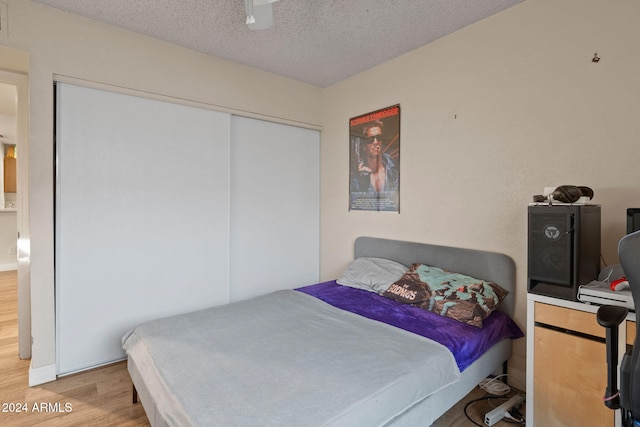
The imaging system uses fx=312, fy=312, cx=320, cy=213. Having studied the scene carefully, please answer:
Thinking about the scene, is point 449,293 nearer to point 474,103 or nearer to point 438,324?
point 438,324

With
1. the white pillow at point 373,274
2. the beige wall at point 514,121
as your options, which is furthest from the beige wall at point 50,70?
→ the white pillow at point 373,274

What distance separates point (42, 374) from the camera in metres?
2.22

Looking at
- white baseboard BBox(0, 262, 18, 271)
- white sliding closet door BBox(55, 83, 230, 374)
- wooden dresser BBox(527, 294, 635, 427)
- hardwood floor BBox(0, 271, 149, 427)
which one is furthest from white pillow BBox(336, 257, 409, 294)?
white baseboard BBox(0, 262, 18, 271)

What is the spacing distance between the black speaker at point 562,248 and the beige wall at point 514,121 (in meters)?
0.32

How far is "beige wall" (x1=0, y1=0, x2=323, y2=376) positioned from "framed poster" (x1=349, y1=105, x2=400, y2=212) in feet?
5.48

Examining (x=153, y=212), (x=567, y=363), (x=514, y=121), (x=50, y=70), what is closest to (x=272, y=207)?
(x=153, y=212)

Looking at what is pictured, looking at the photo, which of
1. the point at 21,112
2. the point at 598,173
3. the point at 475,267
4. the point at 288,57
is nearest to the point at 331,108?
the point at 288,57

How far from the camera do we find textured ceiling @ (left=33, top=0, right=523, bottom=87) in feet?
7.15

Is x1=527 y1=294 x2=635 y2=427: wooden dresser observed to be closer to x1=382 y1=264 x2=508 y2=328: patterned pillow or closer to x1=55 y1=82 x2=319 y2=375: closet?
x1=382 y1=264 x2=508 y2=328: patterned pillow

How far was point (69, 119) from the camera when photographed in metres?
2.30

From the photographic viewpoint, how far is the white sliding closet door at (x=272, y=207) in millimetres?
3217

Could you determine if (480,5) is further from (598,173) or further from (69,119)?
(69,119)

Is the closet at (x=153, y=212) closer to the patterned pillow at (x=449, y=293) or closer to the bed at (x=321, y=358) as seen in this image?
the bed at (x=321, y=358)

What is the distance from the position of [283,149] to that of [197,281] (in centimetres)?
165
